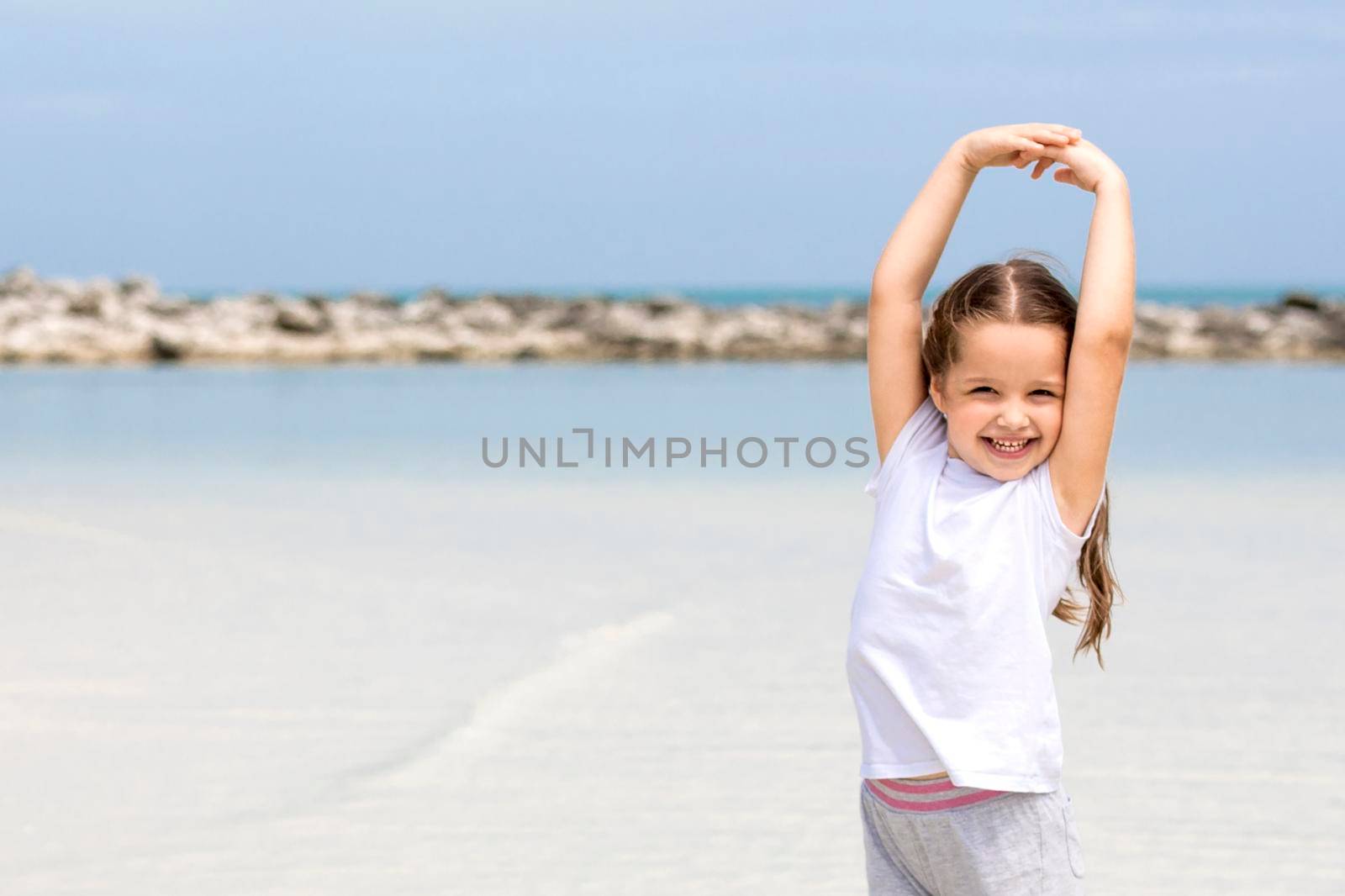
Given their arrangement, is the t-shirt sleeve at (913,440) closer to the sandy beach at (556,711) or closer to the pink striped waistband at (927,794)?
the pink striped waistband at (927,794)

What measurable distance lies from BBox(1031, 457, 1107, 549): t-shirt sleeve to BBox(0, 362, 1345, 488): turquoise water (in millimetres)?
6559

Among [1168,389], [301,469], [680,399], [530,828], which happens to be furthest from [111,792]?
[1168,389]

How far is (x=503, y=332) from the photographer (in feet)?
69.7

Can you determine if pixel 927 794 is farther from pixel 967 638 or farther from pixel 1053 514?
pixel 1053 514

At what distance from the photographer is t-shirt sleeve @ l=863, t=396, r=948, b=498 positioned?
1.79 metres

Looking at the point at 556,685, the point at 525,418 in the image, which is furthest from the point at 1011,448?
the point at 525,418

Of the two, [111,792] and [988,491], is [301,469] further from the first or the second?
[988,491]

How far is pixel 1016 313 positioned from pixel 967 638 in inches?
13.8

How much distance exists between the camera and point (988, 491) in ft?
5.59

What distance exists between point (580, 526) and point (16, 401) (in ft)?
28.6

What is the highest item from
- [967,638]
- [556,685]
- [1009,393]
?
[1009,393]

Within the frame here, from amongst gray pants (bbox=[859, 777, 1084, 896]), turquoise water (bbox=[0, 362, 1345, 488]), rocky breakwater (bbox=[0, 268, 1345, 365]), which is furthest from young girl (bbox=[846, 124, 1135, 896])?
rocky breakwater (bbox=[0, 268, 1345, 365])

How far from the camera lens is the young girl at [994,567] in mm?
1644

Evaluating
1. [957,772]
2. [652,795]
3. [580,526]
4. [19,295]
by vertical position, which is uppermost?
[957,772]
